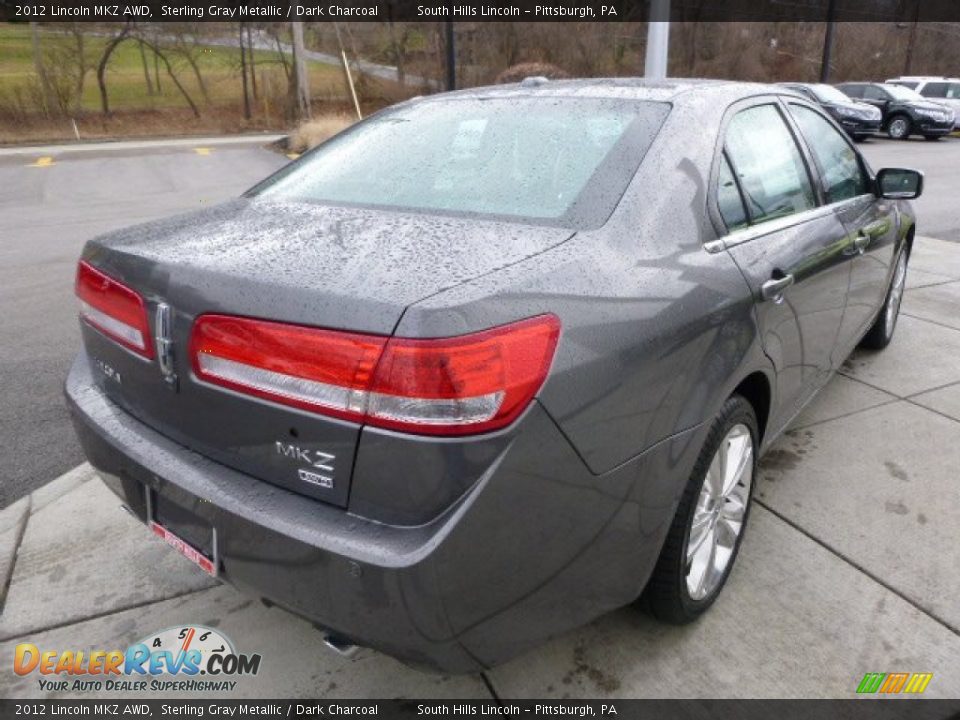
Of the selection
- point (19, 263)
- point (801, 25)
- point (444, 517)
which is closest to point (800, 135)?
point (444, 517)

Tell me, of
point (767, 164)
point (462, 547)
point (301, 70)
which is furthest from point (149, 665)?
point (301, 70)

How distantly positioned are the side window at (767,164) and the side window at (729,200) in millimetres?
55

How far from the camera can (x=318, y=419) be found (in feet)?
5.06

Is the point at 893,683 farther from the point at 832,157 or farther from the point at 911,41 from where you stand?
the point at 911,41

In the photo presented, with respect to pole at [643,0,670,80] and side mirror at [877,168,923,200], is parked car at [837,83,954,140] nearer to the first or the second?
pole at [643,0,670,80]

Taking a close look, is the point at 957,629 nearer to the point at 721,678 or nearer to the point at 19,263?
the point at 721,678

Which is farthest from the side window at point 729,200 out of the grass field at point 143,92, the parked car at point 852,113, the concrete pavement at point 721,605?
the grass field at point 143,92

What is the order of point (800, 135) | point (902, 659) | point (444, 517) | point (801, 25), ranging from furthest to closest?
point (801, 25) < point (800, 135) < point (902, 659) < point (444, 517)

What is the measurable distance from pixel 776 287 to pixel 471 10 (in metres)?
30.9

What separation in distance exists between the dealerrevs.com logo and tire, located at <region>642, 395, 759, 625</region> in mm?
1227

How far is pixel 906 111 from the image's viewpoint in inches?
844

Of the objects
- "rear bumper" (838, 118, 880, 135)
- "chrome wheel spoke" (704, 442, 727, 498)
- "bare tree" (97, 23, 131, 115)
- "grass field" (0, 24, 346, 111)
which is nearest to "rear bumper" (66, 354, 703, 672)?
"chrome wheel spoke" (704, 442, 727, 498)

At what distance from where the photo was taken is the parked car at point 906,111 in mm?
21172

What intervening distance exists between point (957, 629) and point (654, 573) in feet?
3.35
